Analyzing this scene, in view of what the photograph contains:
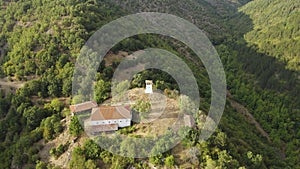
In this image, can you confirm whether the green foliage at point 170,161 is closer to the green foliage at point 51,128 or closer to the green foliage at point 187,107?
the green foliage at point 187,107

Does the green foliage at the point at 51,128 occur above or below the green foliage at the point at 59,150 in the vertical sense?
above

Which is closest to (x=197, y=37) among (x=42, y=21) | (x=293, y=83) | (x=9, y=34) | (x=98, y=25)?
(x=293, y=83)

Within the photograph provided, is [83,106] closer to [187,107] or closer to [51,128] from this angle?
[51,128]

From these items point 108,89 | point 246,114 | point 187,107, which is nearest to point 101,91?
point 108,89

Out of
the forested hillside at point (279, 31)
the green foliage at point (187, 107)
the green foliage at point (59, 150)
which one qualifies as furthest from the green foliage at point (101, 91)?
the forested hillside at point (279, 31)

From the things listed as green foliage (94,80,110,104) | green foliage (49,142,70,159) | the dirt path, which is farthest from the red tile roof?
the dirt path

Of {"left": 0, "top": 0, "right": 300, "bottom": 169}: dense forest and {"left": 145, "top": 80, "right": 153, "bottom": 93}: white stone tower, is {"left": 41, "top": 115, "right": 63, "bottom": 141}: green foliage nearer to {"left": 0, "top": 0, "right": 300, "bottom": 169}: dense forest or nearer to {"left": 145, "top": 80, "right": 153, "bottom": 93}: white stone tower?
{"left": 0, "top": 0, "right": 300, "bottom": 169}: dense forest

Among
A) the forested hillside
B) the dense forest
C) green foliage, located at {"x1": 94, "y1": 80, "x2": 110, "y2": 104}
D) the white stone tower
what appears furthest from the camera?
the forested hillside
